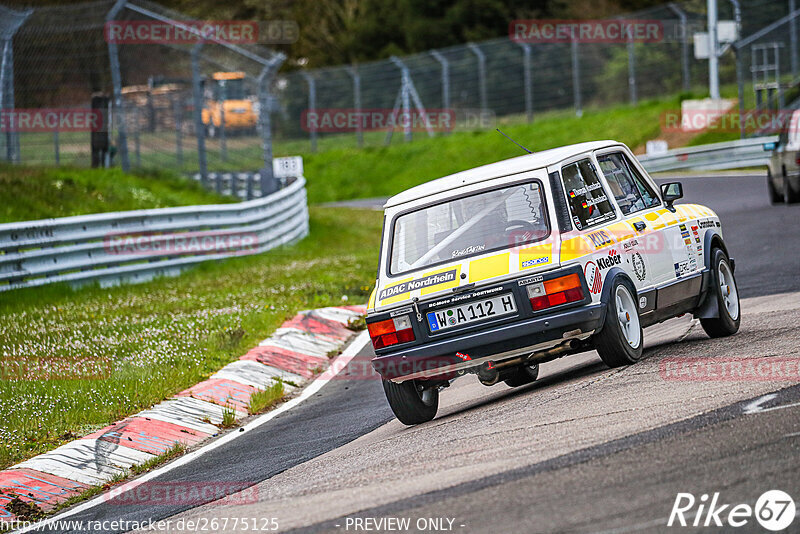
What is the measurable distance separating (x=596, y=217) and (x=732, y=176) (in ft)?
66.2

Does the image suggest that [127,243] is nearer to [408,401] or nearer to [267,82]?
[267,82]

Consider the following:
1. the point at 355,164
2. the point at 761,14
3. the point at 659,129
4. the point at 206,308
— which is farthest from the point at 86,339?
the point at 355,164

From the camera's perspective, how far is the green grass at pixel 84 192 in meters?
19.1

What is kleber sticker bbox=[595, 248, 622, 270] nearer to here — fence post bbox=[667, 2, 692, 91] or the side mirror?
the side mirror

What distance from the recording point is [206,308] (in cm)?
1414

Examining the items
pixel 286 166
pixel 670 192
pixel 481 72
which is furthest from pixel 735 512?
pixel 481 72

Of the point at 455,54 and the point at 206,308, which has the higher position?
the point at 455,54

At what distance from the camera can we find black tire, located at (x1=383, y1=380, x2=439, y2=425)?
809 centimetres

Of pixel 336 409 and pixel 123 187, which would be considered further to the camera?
pixel 123 187

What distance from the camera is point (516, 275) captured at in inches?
308

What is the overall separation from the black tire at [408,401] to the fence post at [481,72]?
30.7 meters

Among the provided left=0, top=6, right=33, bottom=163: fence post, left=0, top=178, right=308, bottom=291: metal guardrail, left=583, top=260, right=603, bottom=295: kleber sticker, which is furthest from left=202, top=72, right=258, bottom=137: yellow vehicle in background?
left=583, top=260, right=603, bottom=295: kleber sticker

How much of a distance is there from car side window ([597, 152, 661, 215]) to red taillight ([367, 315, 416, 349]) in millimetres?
1968

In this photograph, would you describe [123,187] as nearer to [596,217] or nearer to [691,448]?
[596,217]
